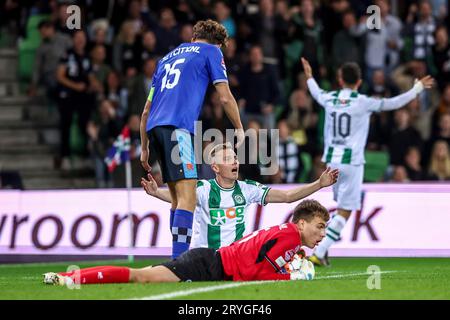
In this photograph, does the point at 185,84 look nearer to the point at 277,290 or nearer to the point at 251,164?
the point at 277,290

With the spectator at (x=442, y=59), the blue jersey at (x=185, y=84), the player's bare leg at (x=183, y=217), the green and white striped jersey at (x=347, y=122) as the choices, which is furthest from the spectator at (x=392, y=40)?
the player's bare leg at (x=183, y=217)

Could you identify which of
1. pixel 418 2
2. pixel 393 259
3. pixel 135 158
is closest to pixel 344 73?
pixel 393 259

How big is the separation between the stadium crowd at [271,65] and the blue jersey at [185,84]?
292 inches

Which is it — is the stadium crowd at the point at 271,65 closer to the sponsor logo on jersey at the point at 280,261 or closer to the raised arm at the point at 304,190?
the raised arm at the point at 304,190

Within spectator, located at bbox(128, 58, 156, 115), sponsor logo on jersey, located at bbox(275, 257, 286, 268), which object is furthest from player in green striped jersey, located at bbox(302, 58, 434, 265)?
spectator, located at bbox(128, 58, 156, 115)

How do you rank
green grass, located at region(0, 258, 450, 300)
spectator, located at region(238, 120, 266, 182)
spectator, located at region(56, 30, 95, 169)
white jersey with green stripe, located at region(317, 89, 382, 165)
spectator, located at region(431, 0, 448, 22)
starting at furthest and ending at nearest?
spectator, located at region(431, 0, 448, 22) < spectator, located at region(56, 30, 95, 169) < spectator, located at region(238, 120, 266, 182) < white jersey with green stripe, located at region(317, 89, 382, 165) < green grass, located at region(0, 258, 450, 300)

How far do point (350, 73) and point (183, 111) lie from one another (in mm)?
4184

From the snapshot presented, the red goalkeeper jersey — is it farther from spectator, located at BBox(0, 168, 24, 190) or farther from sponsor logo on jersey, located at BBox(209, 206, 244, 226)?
spectator, located at BBox(0, 168, 24, 190)

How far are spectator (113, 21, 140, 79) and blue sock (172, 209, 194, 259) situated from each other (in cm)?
934

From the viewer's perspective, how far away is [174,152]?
11078 millimetres

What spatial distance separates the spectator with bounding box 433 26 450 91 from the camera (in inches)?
790

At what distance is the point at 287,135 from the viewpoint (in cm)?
1892

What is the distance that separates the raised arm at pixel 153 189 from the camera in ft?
36.1

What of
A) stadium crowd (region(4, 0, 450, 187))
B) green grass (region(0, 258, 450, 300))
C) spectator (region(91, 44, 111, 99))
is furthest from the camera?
spectator (region(91, 44, 111, 99))
